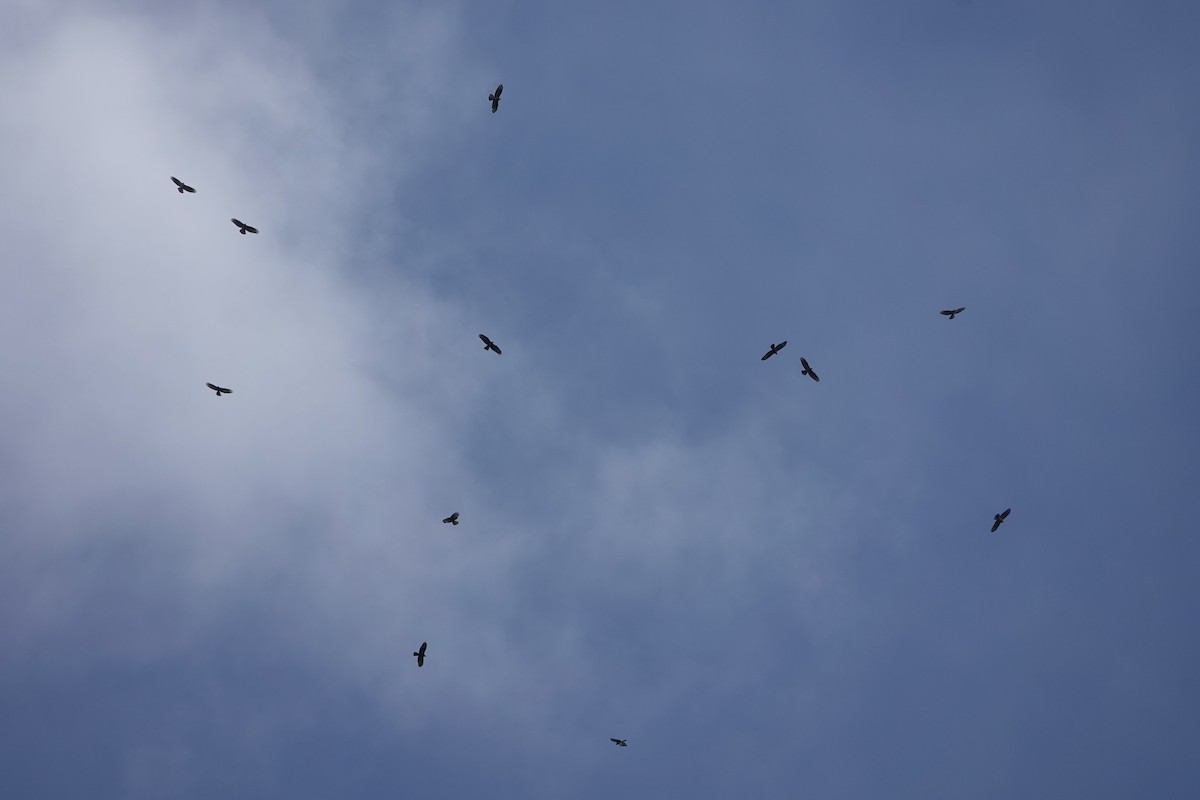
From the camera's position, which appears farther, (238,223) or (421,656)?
(238,223)

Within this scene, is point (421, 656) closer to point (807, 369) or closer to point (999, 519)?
point (807, 369)

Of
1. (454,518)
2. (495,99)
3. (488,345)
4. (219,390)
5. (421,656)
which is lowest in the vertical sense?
(421,656)

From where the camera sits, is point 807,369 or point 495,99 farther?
point 807,369

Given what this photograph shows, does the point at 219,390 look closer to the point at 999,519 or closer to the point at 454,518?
the point at 454,518

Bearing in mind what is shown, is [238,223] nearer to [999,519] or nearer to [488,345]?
[488,345]

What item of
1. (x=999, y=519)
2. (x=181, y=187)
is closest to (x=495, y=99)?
(x=181, y=187)

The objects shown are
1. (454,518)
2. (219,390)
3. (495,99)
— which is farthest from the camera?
(219,390)

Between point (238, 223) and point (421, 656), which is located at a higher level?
point (238, 223)

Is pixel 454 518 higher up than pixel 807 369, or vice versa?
pixel 807 369

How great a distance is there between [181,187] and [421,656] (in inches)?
1845

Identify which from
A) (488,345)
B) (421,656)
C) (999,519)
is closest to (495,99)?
(488,345)

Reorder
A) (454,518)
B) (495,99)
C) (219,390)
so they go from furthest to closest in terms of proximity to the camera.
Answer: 1. (219,390)
2. (454,518)
3. (495,99)

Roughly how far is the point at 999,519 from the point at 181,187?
80088 millimetres

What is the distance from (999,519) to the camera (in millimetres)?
93750
